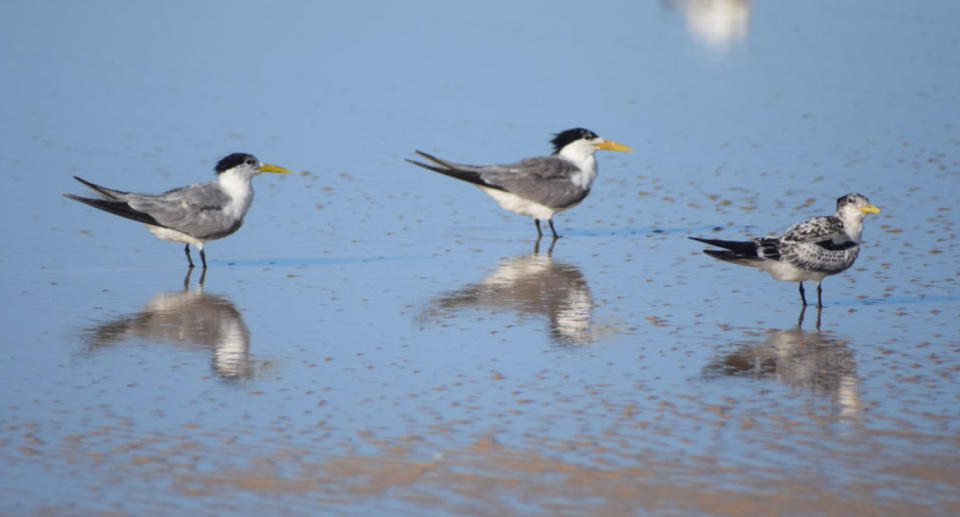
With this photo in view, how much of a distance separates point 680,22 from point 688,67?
14.1 ft

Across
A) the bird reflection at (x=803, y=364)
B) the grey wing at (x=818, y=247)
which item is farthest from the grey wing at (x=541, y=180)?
the bird reflection at (x=803, y=364)

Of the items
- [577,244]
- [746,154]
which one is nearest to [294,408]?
[577,244]

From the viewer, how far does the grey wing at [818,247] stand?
28.5 feet

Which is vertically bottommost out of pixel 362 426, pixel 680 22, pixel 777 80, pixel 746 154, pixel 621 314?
pixel 362 426

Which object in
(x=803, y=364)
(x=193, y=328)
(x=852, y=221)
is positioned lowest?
(x=193, y=328)

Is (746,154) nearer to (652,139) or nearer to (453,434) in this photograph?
(652,139)

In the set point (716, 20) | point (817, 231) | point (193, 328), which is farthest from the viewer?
point (716, 20)

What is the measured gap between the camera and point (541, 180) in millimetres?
11484

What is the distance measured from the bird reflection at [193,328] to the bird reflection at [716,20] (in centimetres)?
1341

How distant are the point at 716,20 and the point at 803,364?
54.7 feet

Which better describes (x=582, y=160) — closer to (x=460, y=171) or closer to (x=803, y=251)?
(x=460, y=171)

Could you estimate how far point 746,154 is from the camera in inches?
557

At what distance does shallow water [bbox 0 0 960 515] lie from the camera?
19.2 ft

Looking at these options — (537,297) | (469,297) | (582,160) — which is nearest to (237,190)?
(469,297)
